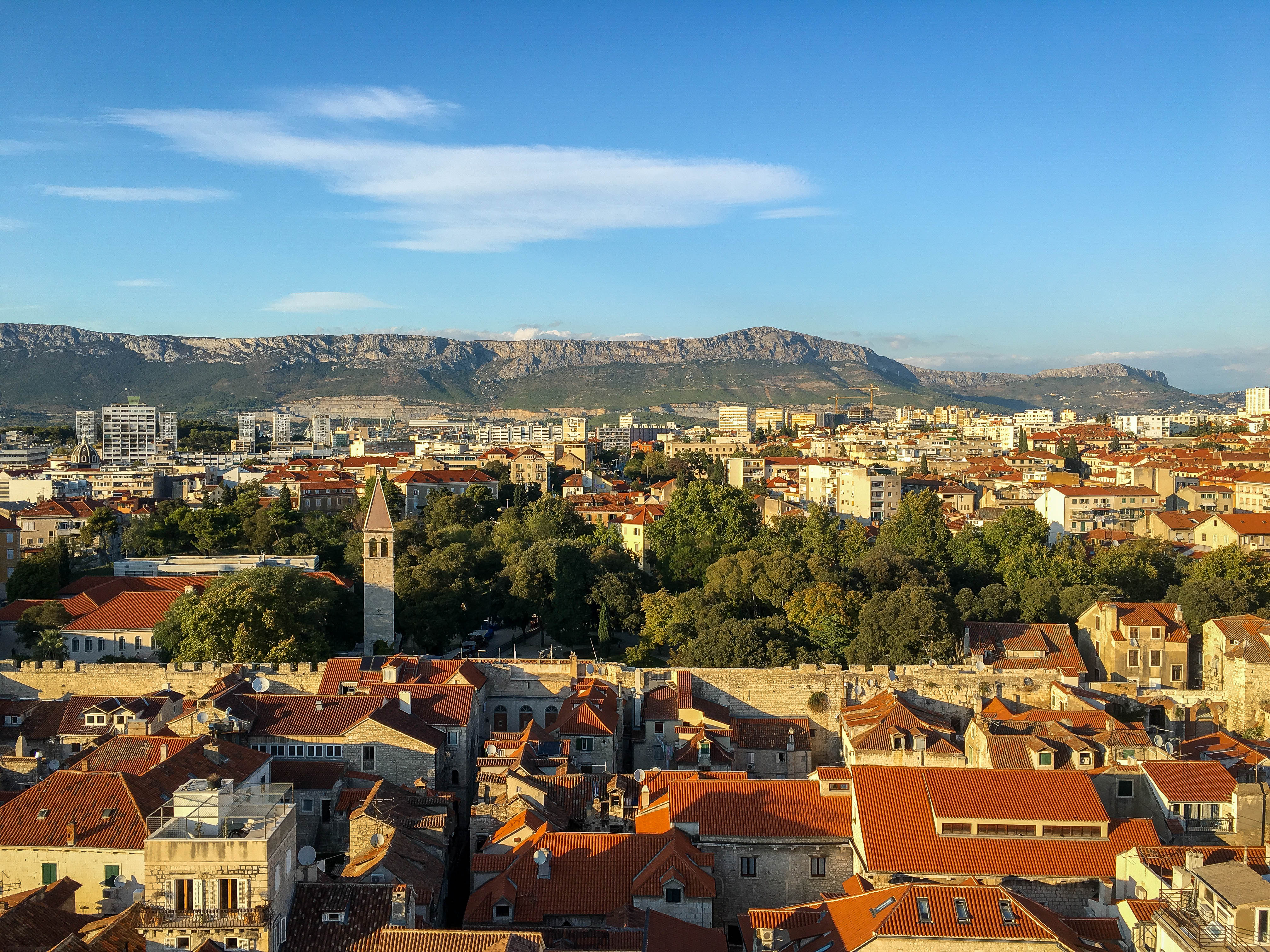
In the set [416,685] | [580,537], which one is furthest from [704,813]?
[580,537]

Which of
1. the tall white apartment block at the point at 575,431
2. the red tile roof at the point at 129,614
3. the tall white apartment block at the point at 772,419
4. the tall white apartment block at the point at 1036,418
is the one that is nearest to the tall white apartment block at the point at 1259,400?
the tall white apartment block at the point at 1036,418

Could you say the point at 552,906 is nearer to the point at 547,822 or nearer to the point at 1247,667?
the point at 547,822

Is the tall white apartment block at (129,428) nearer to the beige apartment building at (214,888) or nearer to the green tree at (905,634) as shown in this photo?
the green tree at (905,634)

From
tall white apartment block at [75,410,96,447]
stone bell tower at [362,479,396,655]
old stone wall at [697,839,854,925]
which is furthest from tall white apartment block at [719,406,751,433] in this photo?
old stone wall at [697,839,854,925]

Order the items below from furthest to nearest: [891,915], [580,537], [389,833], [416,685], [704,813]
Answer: [580,537] → [416,685] → [704,813] → [389,833] → [891,915]

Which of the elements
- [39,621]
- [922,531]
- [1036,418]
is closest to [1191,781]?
[922,531]

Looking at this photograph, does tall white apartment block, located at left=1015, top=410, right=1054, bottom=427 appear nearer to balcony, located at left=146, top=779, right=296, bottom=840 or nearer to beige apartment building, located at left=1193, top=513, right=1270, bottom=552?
beige apartment building, located at left=1193, top=513, right=1270, bottom=552
